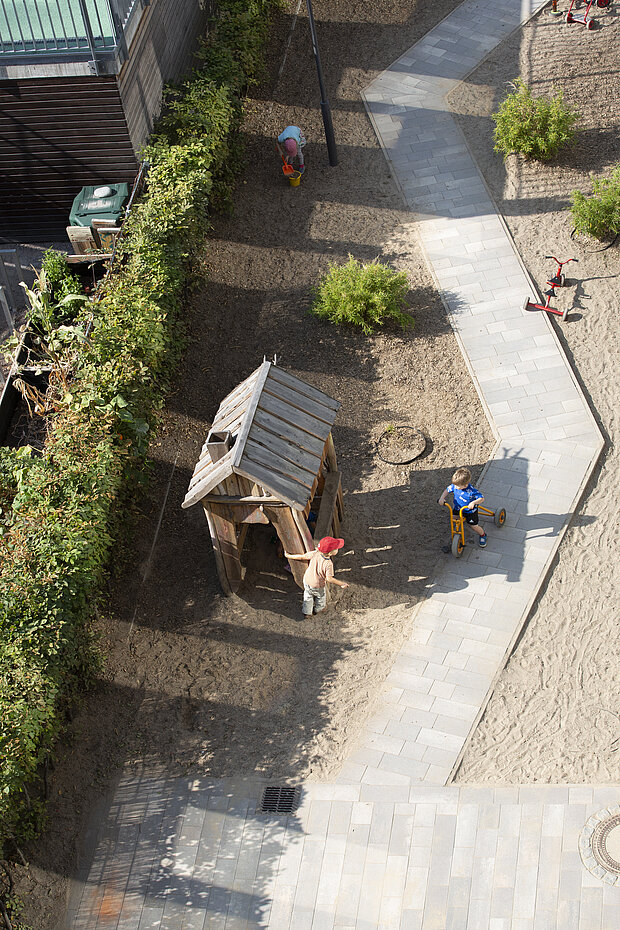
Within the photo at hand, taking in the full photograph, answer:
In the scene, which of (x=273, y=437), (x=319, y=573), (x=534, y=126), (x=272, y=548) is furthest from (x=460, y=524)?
(x=534, y=126)

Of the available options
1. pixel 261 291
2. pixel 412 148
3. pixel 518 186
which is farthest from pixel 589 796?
pixel 412 148

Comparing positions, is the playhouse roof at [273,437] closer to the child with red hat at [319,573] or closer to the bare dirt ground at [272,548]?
the child with red hat at [319,573]

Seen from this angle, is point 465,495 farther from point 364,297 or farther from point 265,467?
point 364,297

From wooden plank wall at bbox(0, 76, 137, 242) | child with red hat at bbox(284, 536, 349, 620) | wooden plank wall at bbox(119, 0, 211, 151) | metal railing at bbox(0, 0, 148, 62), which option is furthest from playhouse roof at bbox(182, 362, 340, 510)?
metal railing at bbox(0, 0, 148, 62)

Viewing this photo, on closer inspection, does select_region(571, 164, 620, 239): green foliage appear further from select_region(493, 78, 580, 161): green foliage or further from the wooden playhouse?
the wooden playhouse

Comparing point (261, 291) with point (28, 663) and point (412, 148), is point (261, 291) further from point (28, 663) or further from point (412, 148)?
point (28, 663)

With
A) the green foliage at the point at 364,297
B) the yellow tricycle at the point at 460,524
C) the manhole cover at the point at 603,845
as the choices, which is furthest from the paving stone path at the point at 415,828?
the green foliage at the point at 364,297
